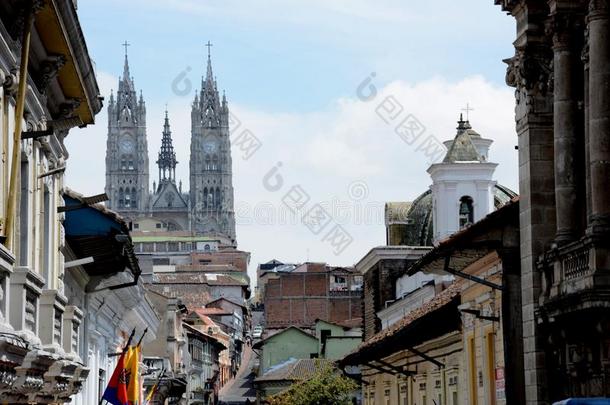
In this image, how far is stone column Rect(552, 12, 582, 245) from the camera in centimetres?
2075

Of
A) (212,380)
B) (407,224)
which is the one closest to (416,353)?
(407,224)

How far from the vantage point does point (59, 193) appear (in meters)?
22.9

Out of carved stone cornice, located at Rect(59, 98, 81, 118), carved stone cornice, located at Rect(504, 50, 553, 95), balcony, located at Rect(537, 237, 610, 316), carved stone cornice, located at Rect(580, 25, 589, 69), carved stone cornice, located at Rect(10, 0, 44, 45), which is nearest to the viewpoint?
carved stone cornice, located at Rect(10, 0, 44, 45)

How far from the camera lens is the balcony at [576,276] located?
18500 mm

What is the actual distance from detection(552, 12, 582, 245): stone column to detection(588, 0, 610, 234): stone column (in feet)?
4.41

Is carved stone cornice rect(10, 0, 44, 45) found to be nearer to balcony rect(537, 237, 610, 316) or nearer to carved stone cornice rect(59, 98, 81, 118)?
carved stone cornice rect(59, 98, 81, 118)

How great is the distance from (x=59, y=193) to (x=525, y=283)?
6.90 m

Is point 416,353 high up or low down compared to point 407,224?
down

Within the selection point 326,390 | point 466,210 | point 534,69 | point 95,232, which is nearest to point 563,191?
point 534,69

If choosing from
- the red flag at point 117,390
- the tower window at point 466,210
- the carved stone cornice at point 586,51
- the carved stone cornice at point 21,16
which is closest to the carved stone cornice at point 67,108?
the carved stone cornice at point 21,16

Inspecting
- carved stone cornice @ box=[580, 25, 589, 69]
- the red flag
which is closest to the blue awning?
the red flag

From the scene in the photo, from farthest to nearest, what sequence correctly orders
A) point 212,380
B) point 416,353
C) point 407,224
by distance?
1. point 212,380
2. point 407,224
3. point 416,353

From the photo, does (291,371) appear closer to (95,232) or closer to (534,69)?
(95,232)

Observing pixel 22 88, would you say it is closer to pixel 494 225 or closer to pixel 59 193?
pixel 59 193
